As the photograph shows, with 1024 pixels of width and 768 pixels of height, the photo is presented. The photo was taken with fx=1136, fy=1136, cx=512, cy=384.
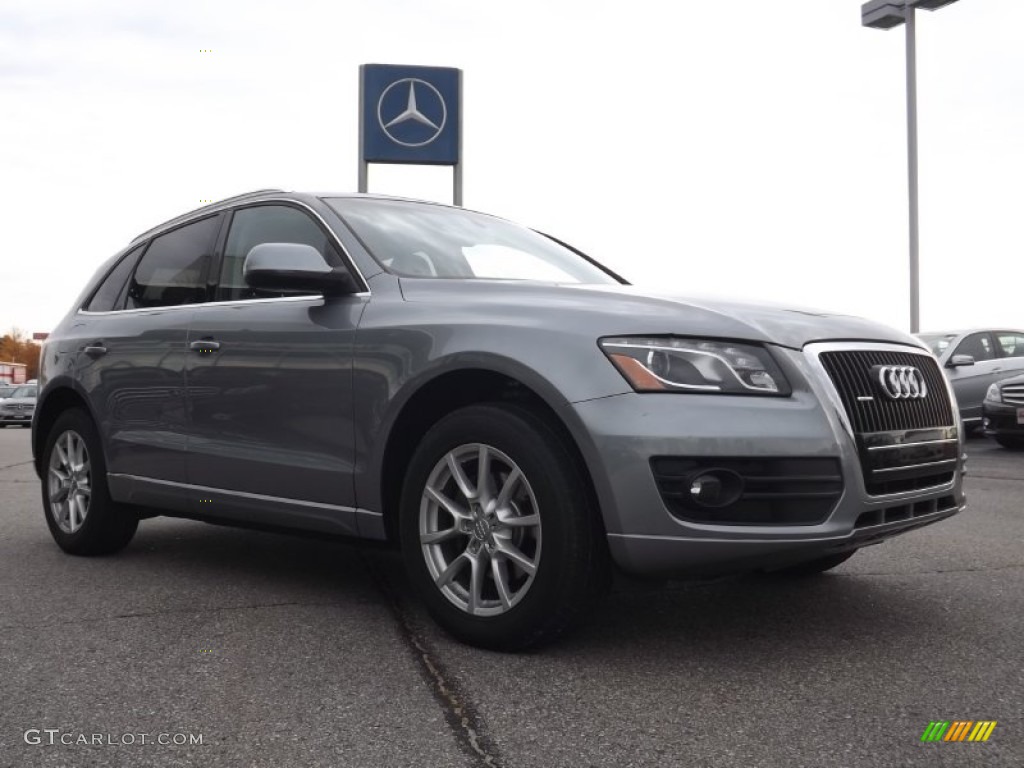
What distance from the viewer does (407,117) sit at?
15.5 m

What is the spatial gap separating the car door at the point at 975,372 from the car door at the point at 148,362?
471 inches

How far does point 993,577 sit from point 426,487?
2642 mm

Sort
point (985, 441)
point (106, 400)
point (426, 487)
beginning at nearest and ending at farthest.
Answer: point (426, 487) < point (106, 400) < point (985, 441)

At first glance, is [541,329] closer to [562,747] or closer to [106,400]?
[562,747]

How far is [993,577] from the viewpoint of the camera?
4.88m

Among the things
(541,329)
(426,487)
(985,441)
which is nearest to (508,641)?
(426,487)

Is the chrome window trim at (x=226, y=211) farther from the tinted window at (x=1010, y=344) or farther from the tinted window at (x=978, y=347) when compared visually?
the tinted window at (x=1010, y=344)

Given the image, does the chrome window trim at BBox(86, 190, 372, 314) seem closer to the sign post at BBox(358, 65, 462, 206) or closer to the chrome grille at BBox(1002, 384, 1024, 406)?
the sign post at BBox(358, 65, 462, 206)

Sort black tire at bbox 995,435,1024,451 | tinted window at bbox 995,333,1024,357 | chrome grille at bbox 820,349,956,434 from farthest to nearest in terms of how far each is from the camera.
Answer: tinted window at bbox 995,333,1024,357, black tire at bbox 995,435,1024,451, chrome grille at bbox 820,349,956,434

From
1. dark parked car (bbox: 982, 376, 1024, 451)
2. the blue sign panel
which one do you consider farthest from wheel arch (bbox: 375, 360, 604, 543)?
the blue sign panel

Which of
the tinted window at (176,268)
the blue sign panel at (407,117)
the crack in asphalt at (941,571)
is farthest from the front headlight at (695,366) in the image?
the blue sign panel at (407,117)

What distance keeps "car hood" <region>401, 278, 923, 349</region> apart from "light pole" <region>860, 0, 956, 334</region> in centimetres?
1955

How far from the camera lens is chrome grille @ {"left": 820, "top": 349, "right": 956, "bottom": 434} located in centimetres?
348

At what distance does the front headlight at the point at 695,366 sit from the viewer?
3328 mm
